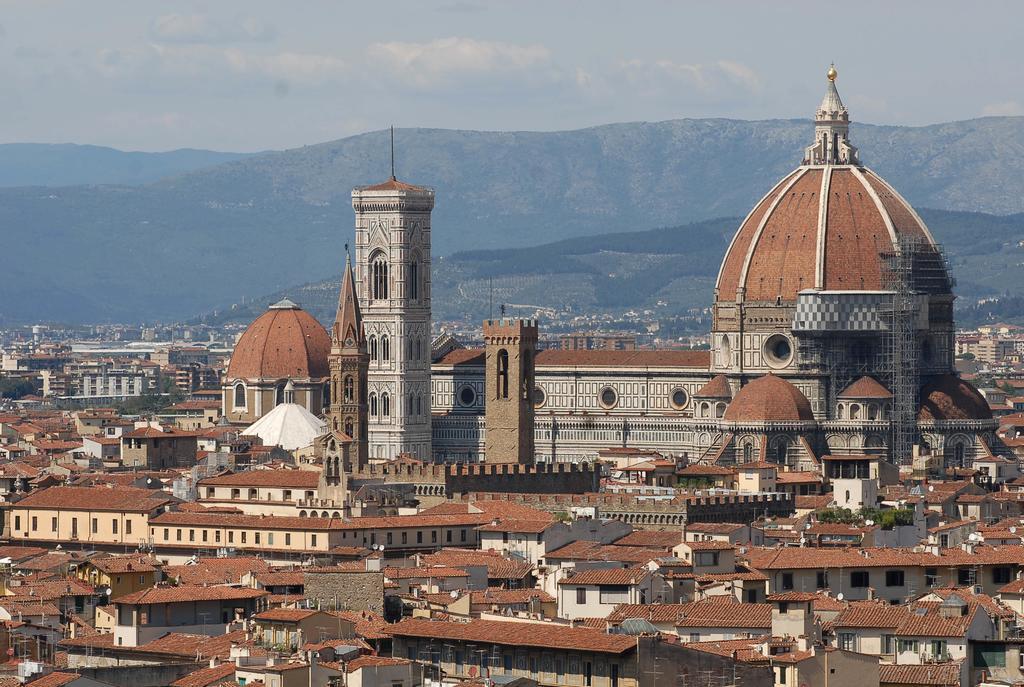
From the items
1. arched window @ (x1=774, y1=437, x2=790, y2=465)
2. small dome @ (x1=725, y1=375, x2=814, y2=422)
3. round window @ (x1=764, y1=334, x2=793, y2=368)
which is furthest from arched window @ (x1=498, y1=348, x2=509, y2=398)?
round window @ (x1=764, y1=334, x2=793, y2=368)

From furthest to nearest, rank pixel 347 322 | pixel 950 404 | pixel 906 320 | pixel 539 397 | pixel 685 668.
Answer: pixel 539 397 → pixel 906 320 → pixel 950 404 → pixel 347 322 → pixel 685 668

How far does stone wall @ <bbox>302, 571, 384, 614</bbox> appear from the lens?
5753 centimetres

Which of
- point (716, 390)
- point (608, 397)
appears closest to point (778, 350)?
point (716, 390)

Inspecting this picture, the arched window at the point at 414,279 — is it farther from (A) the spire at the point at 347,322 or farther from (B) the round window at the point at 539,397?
(A) the spire at the point at 347,322

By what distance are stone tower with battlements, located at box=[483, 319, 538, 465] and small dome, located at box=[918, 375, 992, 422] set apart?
1744 cm

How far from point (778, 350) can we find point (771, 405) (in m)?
7.88

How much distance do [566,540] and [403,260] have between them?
73.6m

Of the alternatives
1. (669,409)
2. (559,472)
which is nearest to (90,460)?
(559,472)

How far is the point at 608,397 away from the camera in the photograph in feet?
484

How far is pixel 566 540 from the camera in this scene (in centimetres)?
7494

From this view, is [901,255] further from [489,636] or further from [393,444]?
[489,636]

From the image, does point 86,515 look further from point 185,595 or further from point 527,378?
point 527,378

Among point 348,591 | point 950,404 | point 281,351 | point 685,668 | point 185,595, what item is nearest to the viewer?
point 685,668

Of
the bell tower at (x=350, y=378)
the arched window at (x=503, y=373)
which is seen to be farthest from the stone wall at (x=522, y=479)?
the arched window at (x=503, y=373)
